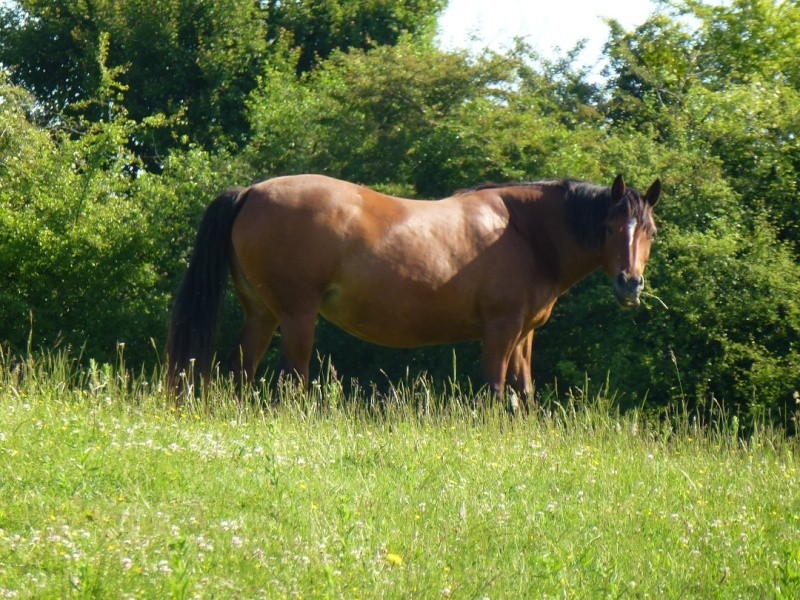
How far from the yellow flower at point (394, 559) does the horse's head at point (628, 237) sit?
5.43 meters

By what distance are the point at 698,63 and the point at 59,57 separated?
534 inches

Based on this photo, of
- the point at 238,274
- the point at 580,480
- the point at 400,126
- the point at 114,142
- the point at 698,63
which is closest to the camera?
the point at 580,480

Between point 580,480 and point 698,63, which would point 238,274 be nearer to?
point 580,480

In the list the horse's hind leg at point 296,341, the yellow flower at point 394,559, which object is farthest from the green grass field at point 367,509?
the horse's hind leg at point 296,341

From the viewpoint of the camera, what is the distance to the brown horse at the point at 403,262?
9.77 metres

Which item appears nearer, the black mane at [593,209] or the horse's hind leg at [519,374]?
the black mane at [593,209]

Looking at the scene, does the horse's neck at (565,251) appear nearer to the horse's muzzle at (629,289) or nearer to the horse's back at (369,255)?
the horse's back at (369,255)

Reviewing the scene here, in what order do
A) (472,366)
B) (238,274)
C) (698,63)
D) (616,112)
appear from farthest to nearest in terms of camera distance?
(698,63) < (616,112) < (472,366) < (238,274)

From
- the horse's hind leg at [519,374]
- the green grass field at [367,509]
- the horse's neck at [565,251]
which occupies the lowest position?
the horse's hind leg at [519,374]

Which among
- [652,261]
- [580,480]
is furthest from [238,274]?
[652,261]

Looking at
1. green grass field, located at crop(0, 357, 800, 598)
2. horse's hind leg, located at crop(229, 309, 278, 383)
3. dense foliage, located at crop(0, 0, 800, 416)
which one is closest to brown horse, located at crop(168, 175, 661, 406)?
horse's hind leg, located at crop(229, 309, 278, 383)

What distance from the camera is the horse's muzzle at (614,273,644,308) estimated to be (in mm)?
9875

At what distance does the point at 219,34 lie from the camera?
24953 millimetres

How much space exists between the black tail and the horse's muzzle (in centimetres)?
322
